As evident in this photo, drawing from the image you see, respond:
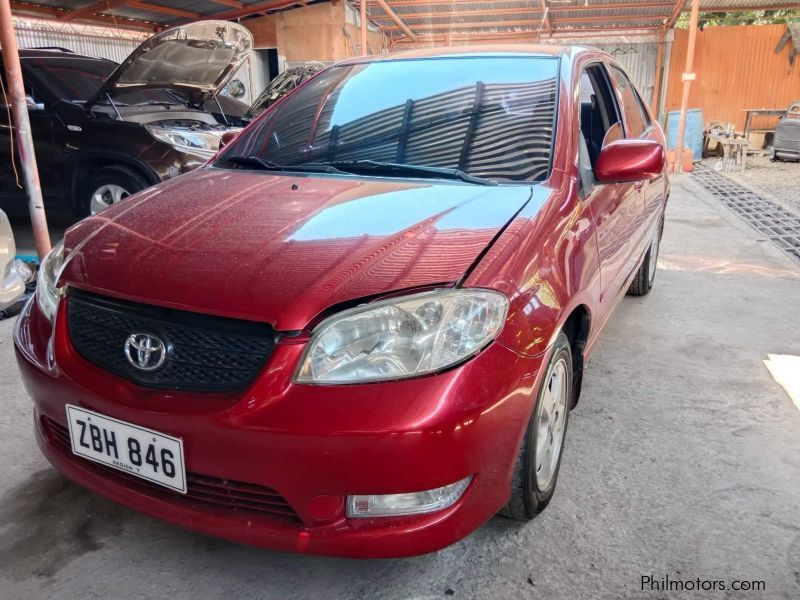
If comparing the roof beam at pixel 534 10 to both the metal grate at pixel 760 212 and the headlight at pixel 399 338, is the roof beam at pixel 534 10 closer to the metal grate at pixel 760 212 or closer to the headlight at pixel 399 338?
the metal grate at pixel 760 212

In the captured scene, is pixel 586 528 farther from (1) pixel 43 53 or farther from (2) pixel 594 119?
(1) pixel 43 53

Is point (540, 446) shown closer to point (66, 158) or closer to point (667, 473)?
point (667, 473)

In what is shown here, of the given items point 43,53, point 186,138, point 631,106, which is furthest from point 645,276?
point 43,53

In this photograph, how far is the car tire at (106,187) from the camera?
5.20 metres

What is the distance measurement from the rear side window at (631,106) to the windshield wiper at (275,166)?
1.68 metres

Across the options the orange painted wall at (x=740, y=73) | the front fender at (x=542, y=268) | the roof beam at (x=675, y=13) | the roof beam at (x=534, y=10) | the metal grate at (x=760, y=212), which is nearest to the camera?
the front fender at (x=542, y=268)

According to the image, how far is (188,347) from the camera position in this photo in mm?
1564

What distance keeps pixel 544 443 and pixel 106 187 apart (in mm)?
4542

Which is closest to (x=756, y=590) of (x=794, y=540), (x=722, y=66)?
(x=794, y=540)

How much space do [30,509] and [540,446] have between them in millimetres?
1603

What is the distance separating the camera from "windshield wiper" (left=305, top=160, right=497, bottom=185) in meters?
2.20

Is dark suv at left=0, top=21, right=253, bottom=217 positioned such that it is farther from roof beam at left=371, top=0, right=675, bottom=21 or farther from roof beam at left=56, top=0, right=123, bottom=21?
roof beam at left=371, top=0, right=675, bottom=21

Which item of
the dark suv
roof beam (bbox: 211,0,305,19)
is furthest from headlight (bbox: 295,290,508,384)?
roof beam (bbox: 211,0,305,19)

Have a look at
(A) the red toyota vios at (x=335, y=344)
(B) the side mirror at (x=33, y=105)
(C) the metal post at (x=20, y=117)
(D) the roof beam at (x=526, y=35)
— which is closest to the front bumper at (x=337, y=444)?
(A) the red toyota vios at (x=335, y=344)
